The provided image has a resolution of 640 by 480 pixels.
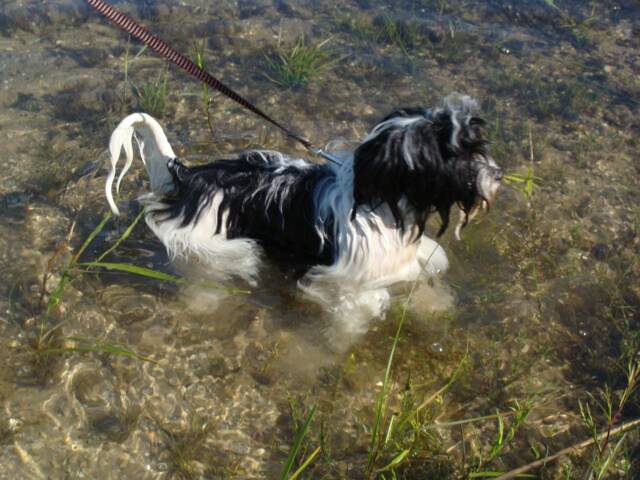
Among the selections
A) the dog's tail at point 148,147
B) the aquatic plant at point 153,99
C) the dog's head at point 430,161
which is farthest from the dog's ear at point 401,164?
the aquatic plant at point 153,99

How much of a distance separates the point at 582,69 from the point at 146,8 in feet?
14.8

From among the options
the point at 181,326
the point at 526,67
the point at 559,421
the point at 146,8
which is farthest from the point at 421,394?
the point at 146,8

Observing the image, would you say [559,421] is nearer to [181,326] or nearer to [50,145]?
[181,326]

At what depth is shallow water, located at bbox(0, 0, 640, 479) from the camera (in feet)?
10.6

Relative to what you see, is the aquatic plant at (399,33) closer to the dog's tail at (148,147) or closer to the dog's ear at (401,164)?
the dog's tail at (148,147)

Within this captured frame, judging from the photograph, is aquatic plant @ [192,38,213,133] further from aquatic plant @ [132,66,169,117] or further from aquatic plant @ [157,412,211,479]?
aquatic plant @ [157,412,211,479]

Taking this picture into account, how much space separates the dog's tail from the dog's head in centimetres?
112

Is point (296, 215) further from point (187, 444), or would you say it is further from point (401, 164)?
point (187, 444)

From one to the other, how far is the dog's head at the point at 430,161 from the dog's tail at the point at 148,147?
112cm

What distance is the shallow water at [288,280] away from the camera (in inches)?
127

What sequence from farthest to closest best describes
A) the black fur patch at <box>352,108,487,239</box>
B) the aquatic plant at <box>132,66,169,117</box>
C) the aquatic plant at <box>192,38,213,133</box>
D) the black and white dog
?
the aquatic plant at <box>132,66,169,117</box> < the aquatic plant at <box>192,38,213,133</box> < the black and white dog < the black fur patch at <box>352,108,487,239</box>

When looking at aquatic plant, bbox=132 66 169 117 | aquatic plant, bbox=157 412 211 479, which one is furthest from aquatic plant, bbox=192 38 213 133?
aquatic plant, bbox=157 412 211 479

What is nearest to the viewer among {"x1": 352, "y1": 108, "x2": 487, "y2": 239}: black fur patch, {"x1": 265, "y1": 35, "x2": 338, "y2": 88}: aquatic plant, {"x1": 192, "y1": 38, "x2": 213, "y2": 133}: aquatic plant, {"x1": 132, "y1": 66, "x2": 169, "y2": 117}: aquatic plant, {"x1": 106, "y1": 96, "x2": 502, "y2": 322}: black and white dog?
{"x1": 352, "y1": 108, "x2": 487, "y2": 239}: black fur patch

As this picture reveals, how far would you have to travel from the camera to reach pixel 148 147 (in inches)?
132
